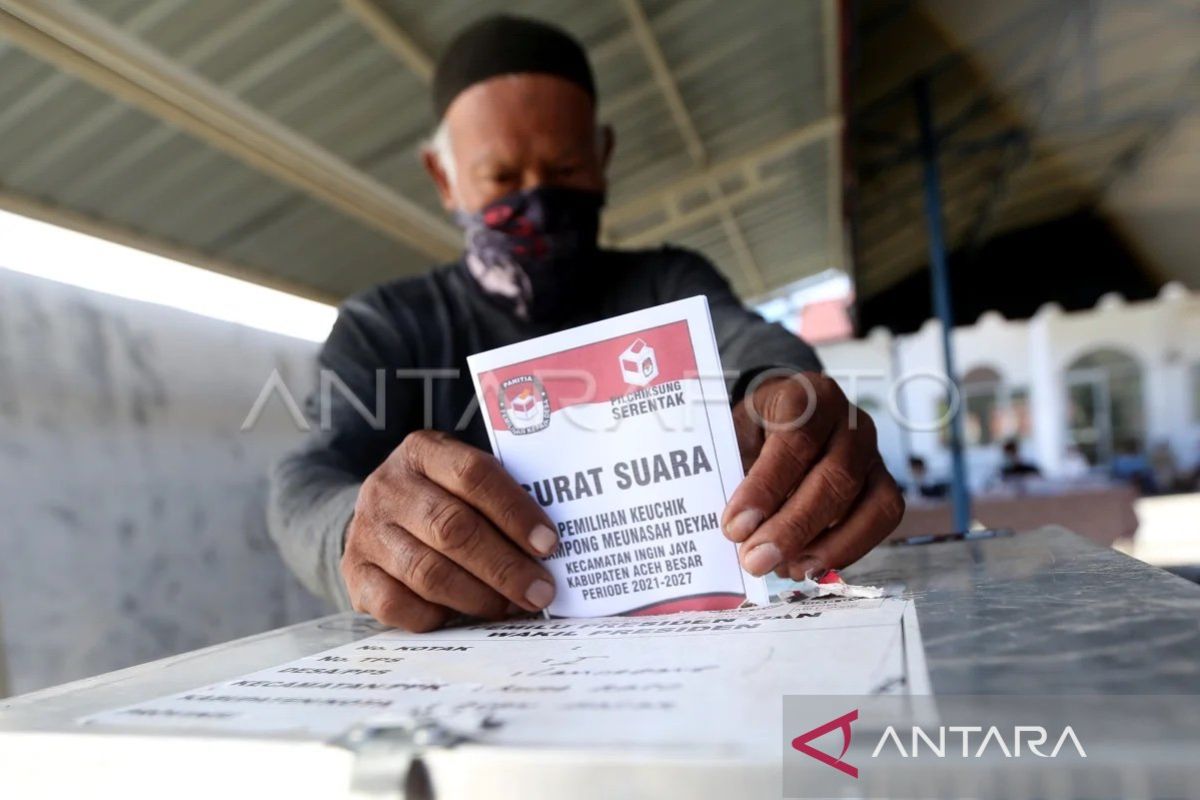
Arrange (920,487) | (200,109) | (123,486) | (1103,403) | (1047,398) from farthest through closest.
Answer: (1047,398), (1103,403), (920,487), (200,109), (123,486)

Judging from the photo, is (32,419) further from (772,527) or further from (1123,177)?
(1123,177)

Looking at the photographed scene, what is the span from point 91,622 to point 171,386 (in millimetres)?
362

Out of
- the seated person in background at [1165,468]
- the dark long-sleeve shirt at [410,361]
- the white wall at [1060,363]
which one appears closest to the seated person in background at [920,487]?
the white wall at [1060,363]

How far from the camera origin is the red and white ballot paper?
637 millimetres

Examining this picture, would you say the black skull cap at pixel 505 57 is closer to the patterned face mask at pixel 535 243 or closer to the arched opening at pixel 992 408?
the patterned face mask at pixel 535 243

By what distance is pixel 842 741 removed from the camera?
291 millimetres

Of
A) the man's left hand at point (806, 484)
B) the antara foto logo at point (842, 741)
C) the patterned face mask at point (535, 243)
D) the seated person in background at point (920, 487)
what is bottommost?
the seated person in background at point (920, 487)

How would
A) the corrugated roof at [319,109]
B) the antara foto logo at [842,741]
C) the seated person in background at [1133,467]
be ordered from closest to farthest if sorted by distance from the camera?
the antara foto logo at [842,741]
the corrugated roof at [319,109]
the seated person in background at [1133,467]

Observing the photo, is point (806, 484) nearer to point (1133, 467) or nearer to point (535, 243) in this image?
point (535, 243)

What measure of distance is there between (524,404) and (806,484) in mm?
264

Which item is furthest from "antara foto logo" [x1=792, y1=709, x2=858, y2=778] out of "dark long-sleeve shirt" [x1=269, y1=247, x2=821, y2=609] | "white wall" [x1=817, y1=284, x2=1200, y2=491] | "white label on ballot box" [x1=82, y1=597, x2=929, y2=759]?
"white wall" [x1=817, y1=284, x2=1200, y2=491]

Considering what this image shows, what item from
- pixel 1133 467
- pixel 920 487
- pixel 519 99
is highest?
pixel 519 99

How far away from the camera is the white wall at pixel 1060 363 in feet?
41.5

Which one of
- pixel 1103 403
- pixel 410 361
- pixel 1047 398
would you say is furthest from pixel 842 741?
pixel 1103 403
